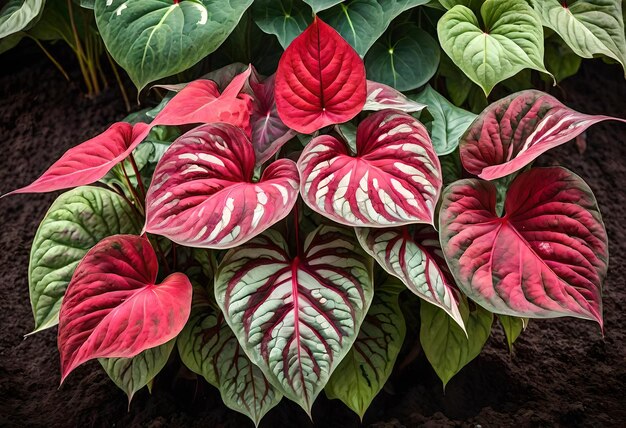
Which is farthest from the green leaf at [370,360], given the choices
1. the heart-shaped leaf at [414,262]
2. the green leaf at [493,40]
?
the green leaf at [493,40]

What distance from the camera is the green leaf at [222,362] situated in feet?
3.87

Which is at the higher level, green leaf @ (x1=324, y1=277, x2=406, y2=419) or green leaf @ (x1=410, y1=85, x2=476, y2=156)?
green leaf @ (x1=410, y1=85, x2=476, y2=156)

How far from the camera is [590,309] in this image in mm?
1028

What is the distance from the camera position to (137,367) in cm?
118

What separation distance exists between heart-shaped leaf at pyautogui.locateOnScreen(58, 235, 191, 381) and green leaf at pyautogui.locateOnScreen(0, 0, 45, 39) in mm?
670

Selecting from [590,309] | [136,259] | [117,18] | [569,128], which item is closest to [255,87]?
[117,18]

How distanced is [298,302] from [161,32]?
0.60 m

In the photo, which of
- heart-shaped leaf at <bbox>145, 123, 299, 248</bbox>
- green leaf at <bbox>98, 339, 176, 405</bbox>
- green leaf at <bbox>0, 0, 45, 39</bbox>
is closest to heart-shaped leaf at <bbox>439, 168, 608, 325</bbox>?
heart-shaped leaf at <bbox>145, 123, 299, 248</bbox>

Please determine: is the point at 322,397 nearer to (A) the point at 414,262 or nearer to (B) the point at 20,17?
(A) the point at 414,262

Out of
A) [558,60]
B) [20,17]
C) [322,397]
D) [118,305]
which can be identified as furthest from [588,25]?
[20,17]

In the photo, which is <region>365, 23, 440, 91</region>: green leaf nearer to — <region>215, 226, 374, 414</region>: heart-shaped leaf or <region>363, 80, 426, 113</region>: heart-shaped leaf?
<region>363, 80, 426, 113</region>: heart-shaped leaf

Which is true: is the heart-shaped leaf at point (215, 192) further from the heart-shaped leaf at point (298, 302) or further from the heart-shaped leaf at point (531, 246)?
the heart-shaped leaf at point (531, 246)

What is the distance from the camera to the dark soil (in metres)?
1.30

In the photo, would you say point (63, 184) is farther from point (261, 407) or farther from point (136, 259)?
point (261, 407)
